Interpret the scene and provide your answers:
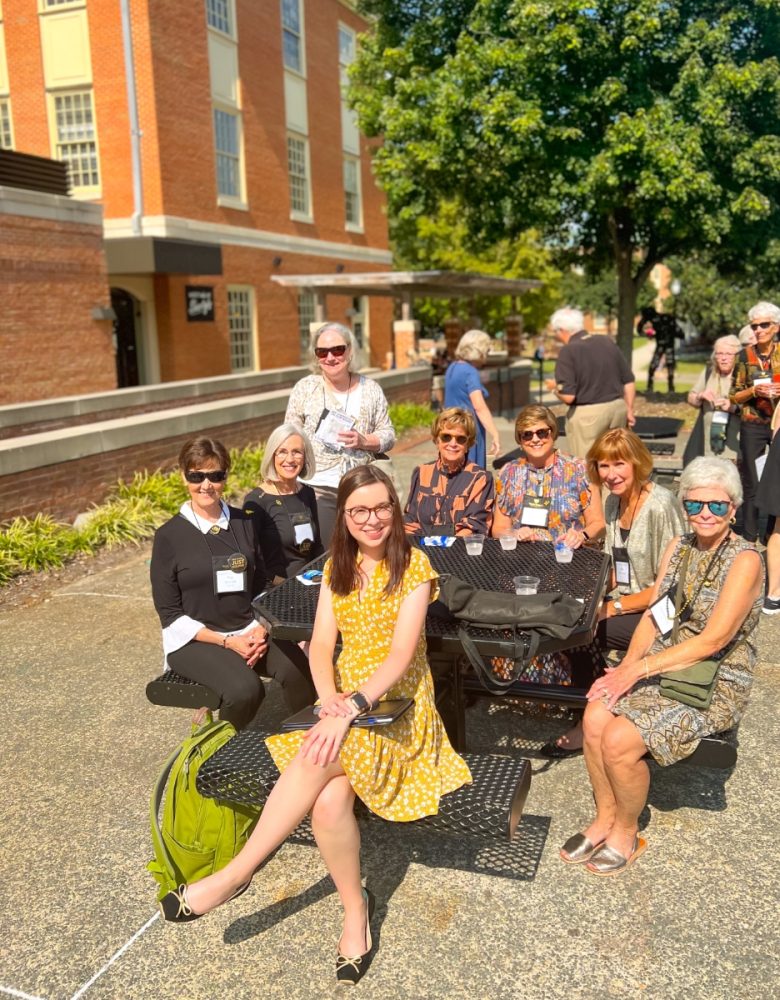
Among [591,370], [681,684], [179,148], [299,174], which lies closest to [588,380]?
[591,370]

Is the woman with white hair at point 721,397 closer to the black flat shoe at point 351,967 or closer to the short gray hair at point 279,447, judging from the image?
the short gray hair at point 279,447

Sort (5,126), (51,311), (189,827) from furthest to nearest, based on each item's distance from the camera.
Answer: (5,126), (51,311), (189,827)

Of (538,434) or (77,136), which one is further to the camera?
(77,136)

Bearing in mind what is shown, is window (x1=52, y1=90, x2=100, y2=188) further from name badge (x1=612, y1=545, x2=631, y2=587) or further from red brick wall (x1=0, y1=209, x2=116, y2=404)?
name badge (x1=612, y1=545, x2=631, y2=587)

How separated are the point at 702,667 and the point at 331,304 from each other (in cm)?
2560

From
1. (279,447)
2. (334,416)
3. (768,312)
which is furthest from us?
(768,312)

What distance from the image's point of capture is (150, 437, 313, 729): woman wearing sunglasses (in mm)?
3924

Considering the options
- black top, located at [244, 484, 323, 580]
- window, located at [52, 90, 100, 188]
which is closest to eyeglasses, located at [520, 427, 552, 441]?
black top, located at [244, 484, 323, 580]

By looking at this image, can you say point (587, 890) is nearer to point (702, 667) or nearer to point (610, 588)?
point (702, 667)

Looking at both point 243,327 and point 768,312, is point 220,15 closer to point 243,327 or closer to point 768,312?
point 243,327

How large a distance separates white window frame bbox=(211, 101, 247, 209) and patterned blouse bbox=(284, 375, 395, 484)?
17.4 meters

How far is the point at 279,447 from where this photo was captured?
4742mm

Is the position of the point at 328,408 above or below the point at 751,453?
above

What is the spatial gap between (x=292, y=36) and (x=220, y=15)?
409 centimetres
